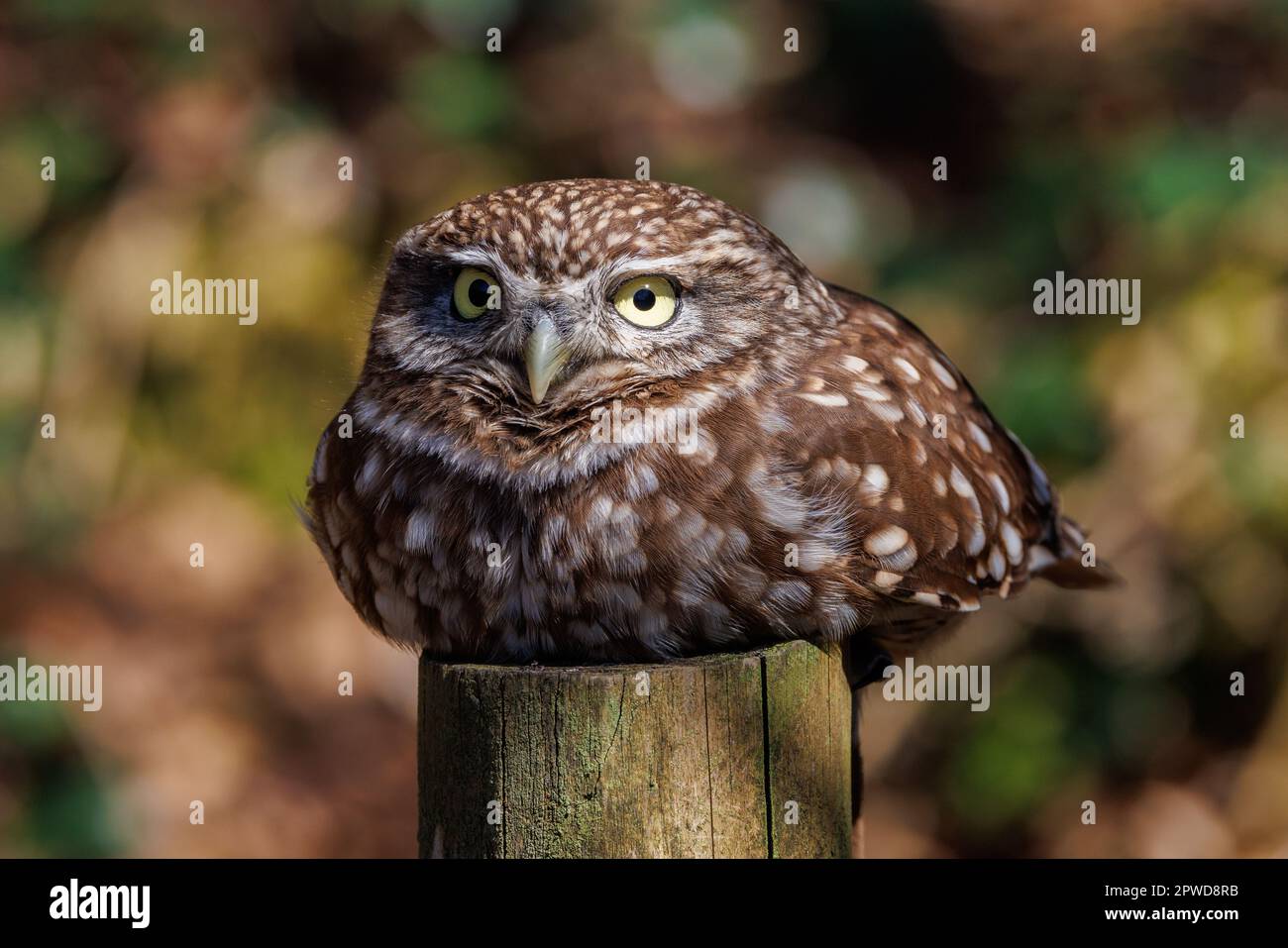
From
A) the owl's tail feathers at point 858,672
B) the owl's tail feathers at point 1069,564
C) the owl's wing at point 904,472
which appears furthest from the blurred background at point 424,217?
the owl's tail feathers at point 858,672

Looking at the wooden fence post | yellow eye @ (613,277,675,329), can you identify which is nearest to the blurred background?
yellow eye @ (613,277,675,329)

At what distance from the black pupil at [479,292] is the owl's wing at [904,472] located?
2.00 ft

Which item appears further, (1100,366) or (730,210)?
(1100,366)

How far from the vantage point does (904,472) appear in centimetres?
275

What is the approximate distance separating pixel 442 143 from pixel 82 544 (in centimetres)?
246

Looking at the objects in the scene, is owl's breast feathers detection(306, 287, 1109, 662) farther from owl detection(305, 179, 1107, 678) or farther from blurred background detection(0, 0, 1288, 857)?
blurred background detection(0, 0, 1288, 857)

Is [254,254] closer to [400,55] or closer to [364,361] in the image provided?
[400,55]

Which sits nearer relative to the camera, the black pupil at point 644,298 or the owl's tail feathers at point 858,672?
the black pupil at point 644,298

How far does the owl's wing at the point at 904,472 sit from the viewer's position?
2.62 meters

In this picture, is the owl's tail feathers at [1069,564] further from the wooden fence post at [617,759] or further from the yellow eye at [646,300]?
the wooden fence post at [617,759]

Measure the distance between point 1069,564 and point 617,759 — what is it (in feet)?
5.95

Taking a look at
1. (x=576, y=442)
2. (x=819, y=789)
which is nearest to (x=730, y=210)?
(x=576, y=442)

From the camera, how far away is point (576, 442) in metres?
2.61

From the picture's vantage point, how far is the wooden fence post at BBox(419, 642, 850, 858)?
2.07 metres
